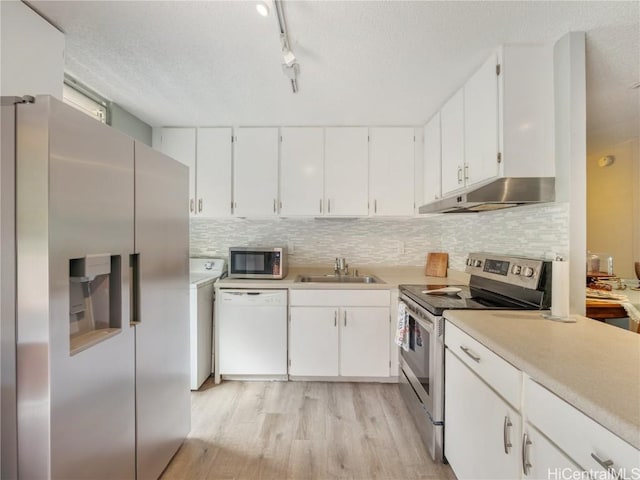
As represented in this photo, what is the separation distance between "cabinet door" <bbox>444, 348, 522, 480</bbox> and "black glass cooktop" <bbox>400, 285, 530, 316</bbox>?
231 mm

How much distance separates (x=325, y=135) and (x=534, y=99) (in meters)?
1.62

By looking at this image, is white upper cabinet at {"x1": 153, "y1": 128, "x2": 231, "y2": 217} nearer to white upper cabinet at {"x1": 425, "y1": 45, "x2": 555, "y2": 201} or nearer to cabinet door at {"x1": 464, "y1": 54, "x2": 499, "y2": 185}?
cabinet door at {"x1": 464, "y1": 54, "x2": 499, "y2": 185}

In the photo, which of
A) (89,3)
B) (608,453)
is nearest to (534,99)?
(608,453)

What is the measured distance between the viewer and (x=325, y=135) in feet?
8.98

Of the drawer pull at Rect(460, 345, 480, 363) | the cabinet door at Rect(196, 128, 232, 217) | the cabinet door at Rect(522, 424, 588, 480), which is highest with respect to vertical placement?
the cabinet door at Rect(196, 128, 232, 217)

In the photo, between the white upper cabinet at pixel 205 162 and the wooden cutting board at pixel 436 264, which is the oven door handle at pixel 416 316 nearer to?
the wooden cutting board at pixel 436 264

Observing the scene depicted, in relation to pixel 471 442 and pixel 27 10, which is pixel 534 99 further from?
pixel 27 10

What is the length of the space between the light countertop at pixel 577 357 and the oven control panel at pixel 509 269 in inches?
7.7

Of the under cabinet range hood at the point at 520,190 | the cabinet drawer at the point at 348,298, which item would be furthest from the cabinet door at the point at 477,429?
the cabinet drawer at the point at 348,298

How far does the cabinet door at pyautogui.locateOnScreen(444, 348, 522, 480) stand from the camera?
3.42 ft

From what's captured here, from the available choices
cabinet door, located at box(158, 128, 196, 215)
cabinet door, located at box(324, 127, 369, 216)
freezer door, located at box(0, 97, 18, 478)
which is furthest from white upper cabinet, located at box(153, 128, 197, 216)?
freezer door, located at box(0, 97, 18, 478)

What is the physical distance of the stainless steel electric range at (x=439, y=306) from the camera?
159 centimetres

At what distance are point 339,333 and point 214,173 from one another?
184 cm
